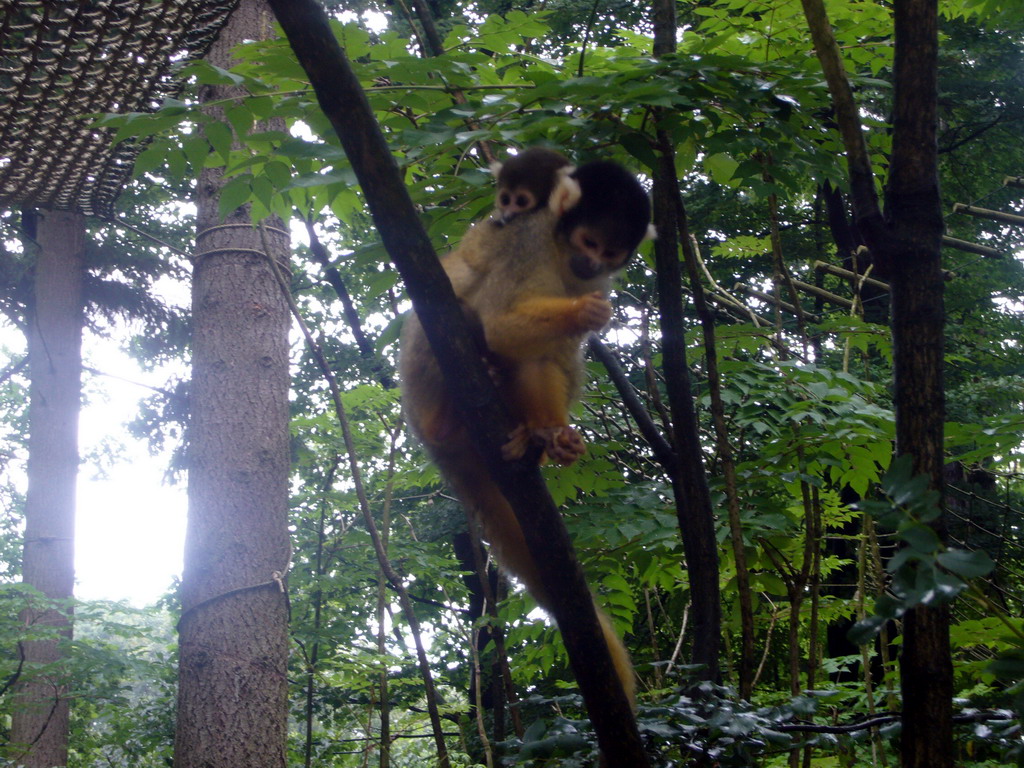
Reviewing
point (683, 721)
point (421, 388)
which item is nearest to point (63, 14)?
point (421, 388)

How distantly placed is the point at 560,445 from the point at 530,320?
1.43ft

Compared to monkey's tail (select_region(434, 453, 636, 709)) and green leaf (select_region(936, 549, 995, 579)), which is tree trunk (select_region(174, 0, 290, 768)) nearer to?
monkey's tail (select_region(434, 453, 636, 709))

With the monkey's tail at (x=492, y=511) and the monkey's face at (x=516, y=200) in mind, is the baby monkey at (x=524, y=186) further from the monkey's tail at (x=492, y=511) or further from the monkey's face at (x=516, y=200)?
the monkey's tail at (x=492, y=511)

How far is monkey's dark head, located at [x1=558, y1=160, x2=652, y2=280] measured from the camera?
2906mm

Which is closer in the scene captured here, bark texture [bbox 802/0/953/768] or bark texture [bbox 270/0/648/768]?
bark texture [bbox 802/0/953/768]

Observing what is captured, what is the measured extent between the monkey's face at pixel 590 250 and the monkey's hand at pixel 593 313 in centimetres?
37

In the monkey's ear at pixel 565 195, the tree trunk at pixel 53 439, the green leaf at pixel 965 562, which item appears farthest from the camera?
the tree trunk at pixel 53 439

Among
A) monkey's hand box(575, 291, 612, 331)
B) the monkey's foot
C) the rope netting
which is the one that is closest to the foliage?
the monkey's foot

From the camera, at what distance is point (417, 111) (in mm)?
2811

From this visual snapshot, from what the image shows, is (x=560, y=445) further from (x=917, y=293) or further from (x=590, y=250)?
(x=917, y=293)

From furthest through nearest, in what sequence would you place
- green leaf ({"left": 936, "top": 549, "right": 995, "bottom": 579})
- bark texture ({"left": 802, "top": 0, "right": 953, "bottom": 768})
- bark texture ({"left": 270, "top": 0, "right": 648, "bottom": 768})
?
bark texture ({"left": 270, "top": 0, "right": 648, "bottom": 768}) < bark texture ({"left": 802, "top": 0, "right": 953, "bottom": 768}) < green leaf ({"left": 936, "top": 549, "right": 995, "bottom": 579})

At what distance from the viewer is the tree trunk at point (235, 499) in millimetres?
4324

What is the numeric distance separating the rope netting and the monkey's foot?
2.49 meters

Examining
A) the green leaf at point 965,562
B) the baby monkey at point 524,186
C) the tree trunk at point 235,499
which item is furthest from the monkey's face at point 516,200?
the green leaf at point 965,562
